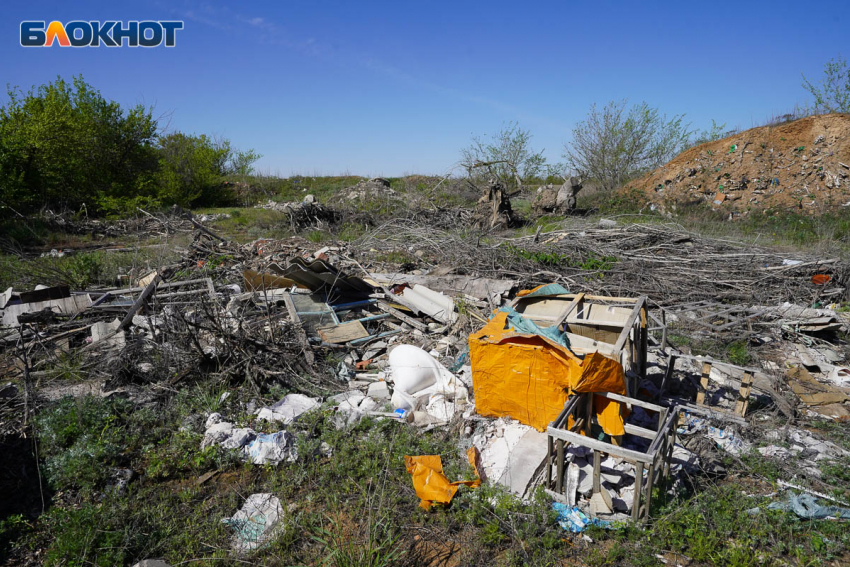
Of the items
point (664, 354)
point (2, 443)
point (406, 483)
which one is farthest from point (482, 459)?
point (2, 443)

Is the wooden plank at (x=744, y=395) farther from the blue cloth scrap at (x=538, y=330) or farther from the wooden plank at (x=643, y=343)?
the blue cloth scrap at (x=538, y=330)

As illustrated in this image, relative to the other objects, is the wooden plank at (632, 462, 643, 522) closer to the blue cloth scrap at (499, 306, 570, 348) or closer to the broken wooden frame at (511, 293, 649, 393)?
the blue cloth scrap at (499, 306, 570, 348)

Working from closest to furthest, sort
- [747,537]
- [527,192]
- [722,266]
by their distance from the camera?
[747,537]
[722,266]
[527,192]

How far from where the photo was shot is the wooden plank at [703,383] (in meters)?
4.48

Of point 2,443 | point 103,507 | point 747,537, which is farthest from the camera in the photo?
point 2,443

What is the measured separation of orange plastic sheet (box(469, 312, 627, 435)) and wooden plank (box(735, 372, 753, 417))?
152 cm

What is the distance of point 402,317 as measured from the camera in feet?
21.0

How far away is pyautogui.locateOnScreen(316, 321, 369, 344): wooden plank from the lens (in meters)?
5.84

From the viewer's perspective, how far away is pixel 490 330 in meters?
Answer: 3.88

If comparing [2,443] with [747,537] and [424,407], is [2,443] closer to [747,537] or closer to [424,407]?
[424,407]

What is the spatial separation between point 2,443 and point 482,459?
13.0 ft

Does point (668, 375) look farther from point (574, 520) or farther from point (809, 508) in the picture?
point (574, 520)

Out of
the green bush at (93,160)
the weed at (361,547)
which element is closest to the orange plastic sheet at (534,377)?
the weed at (361,547)

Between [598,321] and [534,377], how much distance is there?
127 cm
